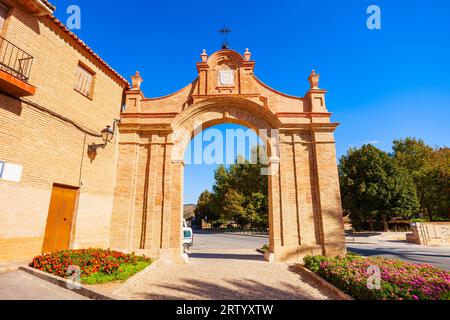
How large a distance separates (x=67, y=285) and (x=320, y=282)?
20.7ft

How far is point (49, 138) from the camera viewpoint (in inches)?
306

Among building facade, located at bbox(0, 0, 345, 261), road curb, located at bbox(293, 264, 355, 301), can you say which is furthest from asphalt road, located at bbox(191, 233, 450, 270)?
road curb, located at bbox(293, 264, 355, 301)

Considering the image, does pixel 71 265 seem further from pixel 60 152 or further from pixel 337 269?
pixel 337 269

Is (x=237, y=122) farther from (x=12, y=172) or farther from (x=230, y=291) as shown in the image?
(x=12, y=172)

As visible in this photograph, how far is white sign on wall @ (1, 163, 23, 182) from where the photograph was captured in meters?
6.50

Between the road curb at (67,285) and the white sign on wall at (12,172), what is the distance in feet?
7.84

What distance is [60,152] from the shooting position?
26.7ft

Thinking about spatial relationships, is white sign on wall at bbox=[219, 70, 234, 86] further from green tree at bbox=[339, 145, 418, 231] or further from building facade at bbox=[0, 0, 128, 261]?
green tree at bbox=[339, 145, 418, 231]

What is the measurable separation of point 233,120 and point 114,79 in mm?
5789

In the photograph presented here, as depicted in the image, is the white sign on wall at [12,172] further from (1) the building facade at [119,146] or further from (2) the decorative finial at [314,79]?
(2) the decorative finial at [314,79]

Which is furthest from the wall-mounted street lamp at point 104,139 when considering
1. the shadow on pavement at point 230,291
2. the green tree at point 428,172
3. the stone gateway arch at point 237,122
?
the green tree at point 428,172

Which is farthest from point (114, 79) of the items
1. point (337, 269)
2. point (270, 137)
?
point (337, 269)
